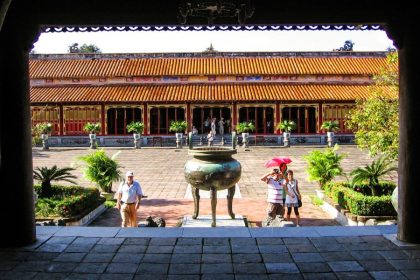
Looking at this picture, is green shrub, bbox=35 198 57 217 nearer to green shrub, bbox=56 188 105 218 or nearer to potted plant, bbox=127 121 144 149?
green shrub, bbox=56 188 105 218

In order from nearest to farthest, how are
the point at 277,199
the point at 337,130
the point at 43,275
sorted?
the point at 43,275 < the point at 277,199 < the point at 337,130

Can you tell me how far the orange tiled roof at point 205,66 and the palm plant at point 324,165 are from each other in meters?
21.8

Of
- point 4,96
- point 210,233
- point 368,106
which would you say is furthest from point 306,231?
point 368,106

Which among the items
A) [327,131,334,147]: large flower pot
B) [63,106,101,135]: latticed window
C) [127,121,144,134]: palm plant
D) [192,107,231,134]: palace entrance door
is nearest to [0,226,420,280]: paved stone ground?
[327,131,334,147]: large flower pot

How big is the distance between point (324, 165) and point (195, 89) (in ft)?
71.4

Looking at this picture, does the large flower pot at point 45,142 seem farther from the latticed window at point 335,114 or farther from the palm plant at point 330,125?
A: the latticed window at point 335,114

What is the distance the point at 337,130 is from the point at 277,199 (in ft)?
78.5

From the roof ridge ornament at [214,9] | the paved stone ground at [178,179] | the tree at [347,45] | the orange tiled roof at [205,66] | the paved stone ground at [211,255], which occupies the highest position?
the tree at [347,45]

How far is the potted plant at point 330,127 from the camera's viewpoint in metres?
29.9

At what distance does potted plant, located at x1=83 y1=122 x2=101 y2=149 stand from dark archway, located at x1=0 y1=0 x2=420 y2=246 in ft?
81.5

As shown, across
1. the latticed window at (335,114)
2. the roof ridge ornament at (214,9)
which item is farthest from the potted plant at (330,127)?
the roof ridge ornament at (214,9)

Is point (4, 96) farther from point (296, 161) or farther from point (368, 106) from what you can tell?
point (296, 161)

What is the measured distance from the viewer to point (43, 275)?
15.3 feet

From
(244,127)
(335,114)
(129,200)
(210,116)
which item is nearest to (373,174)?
(129,200)
